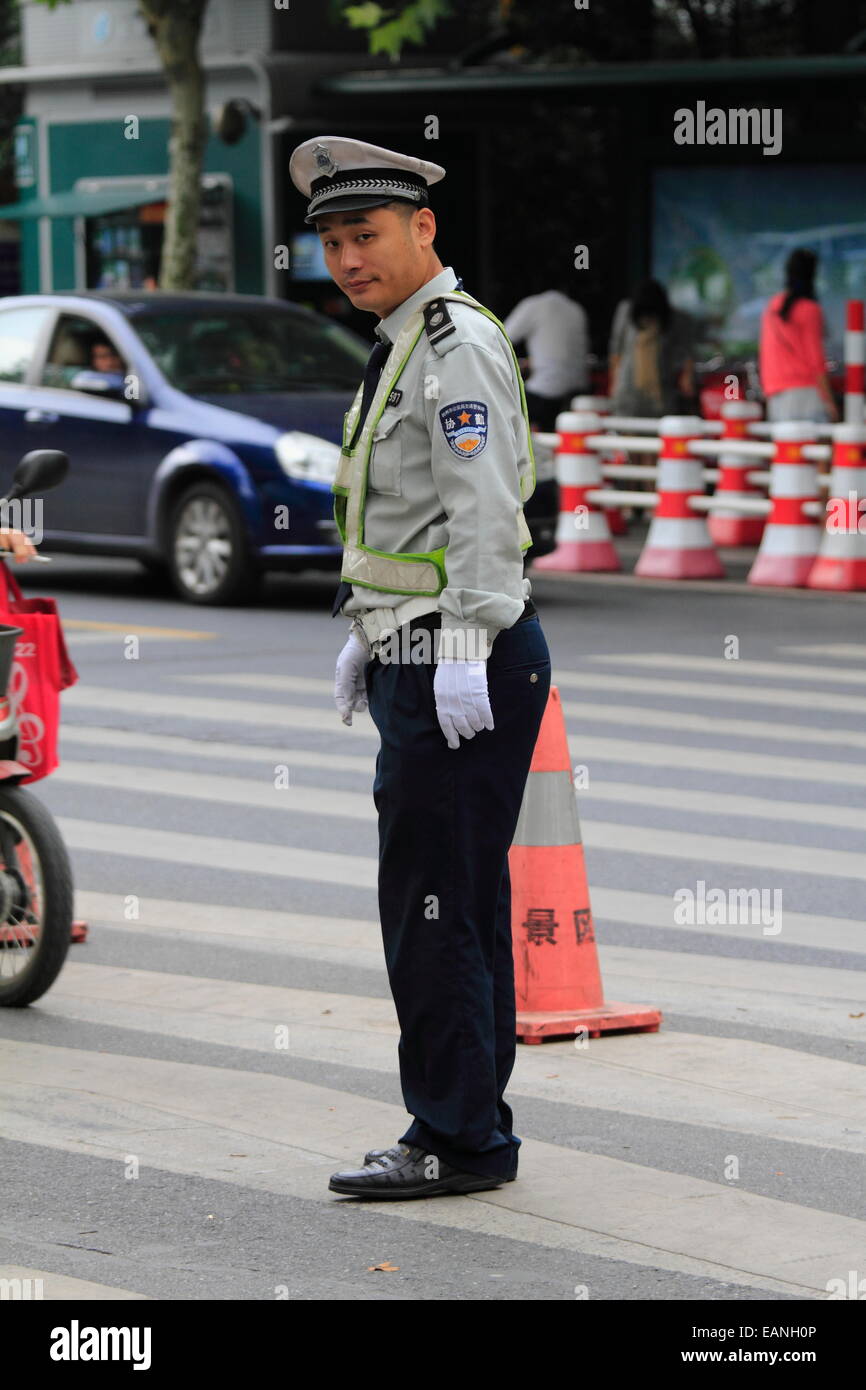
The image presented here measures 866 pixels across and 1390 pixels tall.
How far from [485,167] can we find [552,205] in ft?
12.4

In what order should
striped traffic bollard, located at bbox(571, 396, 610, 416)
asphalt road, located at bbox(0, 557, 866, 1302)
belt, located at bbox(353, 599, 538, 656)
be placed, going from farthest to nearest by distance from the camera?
striped traffic bollard, located at bbox(571, 396, 610, 416) → belt, located at bbox(353, 599, 538, 656) → asphalt road, located at bbox(0, 557, 866, 1302)

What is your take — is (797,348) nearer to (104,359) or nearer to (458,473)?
(104,359)

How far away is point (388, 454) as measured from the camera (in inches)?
196

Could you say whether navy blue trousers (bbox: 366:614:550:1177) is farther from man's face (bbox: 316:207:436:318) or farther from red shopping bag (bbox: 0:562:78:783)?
red shopping bag (bbox: 0:562:78:783)

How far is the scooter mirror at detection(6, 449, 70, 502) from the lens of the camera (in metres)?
6.80

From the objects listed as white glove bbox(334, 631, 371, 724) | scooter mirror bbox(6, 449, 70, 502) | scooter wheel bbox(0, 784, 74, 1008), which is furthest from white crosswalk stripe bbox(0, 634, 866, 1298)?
scooter mirror bbox(6, 449, 70, 502)

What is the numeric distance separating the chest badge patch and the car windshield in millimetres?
11067

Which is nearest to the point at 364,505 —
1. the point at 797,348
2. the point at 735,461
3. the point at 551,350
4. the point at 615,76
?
the point at 735,461

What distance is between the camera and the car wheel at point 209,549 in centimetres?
1533

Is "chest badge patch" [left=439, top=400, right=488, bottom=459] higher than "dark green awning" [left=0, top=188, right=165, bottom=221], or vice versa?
"dark green awning" [left=0, top=188, right=165, bottom=221]

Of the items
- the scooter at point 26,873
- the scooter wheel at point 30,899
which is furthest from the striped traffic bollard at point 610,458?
the scooter wheel at point 30,899

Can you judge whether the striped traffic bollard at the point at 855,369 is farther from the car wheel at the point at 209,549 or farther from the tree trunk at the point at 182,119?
the tree trunk at the point at 182,119

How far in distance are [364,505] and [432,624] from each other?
10.9 inches
